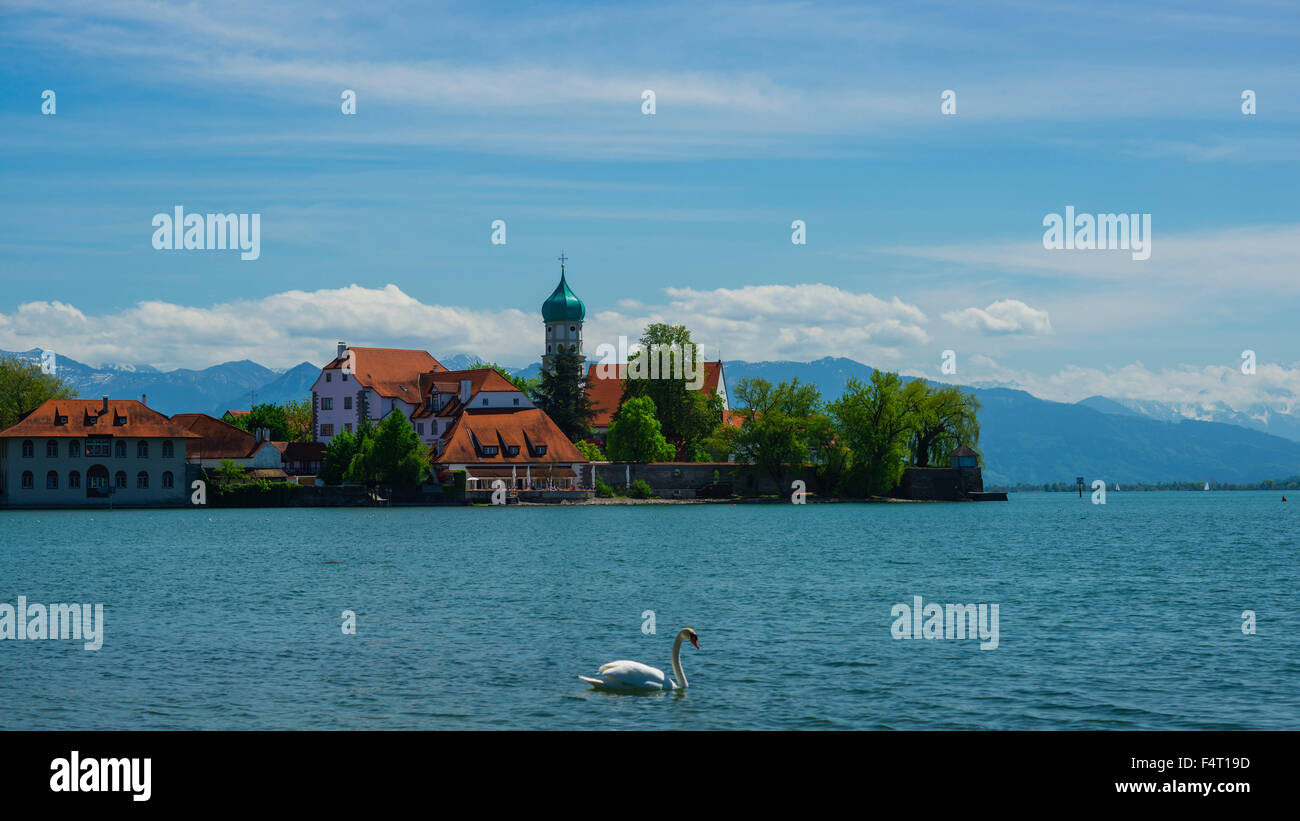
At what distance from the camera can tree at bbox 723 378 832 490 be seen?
427 ft

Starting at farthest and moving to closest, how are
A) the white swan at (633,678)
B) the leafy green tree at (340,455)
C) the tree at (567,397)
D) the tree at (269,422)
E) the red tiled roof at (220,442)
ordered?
the tree at (269,422)
the tree at (567,397)
the red tiled roof at (220,442)
the leafy green tree at (340,455)
the white swan at (633,678)

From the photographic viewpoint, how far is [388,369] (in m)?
150

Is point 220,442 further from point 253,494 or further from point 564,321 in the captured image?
point 564,321

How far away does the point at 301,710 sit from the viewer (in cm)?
2027

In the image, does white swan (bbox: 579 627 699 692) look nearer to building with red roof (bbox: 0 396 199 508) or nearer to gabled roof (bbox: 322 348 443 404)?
building with red roof (bbox: 0 396 199 508)

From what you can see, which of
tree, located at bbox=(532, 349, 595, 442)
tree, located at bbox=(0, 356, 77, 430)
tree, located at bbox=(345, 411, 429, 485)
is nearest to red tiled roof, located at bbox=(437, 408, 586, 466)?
tree, located at bbox=(345, 411, 429, 485)

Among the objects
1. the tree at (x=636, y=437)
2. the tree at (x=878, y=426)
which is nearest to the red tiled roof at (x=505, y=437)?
the tree at (x=636, y=437)

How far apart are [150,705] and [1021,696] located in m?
14.5

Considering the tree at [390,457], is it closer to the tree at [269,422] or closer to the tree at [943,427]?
the tree at [269,422]

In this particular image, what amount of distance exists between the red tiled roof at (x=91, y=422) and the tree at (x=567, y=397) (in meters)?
40.1

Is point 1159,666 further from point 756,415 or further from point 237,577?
point 756,415

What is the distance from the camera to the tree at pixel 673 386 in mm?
138125
